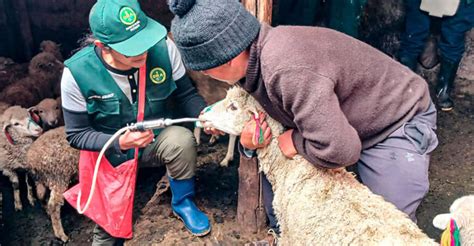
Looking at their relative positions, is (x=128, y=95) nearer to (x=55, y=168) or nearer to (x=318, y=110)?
(x=55, y=168)

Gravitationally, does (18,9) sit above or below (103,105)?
below

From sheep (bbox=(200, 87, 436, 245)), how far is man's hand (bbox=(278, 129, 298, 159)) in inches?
1.7

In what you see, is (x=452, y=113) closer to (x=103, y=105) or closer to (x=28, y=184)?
(x=103, y=105)

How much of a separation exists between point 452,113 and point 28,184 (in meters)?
4.84

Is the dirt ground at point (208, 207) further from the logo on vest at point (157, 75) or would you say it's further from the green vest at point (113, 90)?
the logo on vest at point (157, 75)

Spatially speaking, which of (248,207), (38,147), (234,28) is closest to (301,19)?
(248,207)

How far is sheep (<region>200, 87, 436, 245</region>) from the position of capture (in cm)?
219

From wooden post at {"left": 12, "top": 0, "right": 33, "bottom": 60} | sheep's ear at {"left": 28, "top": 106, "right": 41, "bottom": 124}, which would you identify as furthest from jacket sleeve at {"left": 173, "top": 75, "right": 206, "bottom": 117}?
wooden post at {"left": 12, "top": 0, "right": 33, "bottom": 60}

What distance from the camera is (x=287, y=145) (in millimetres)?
2604

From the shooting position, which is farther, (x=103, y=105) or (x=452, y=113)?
(x=452, y=113)

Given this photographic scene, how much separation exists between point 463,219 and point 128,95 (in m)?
2.31

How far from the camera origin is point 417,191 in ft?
8.09

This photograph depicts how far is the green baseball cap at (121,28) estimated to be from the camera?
2.96 meters

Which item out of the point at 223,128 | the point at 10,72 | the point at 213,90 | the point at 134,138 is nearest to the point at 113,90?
the point at 134,138
